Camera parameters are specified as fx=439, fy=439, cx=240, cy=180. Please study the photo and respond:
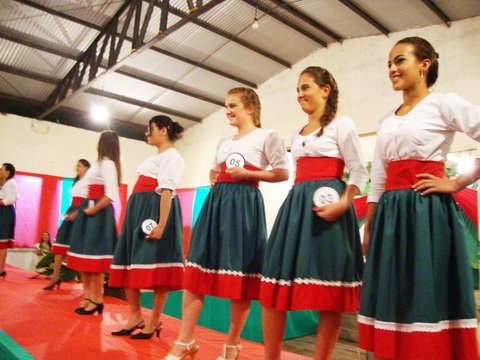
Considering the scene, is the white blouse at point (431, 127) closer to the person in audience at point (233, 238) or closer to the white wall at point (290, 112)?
the person in audience at point (233, 238)

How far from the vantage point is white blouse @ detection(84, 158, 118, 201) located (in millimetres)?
2961

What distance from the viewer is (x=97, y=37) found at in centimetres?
746

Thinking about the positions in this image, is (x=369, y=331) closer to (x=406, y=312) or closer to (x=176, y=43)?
(x=406, y=312)

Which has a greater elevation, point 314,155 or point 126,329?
point 314,155

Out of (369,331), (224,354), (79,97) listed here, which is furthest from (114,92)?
(369,331)

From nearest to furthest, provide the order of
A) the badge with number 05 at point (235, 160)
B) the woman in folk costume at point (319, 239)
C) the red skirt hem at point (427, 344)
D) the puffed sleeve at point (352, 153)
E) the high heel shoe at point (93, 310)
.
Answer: the red skirt hem at point (427, 344) < the woman in folk costume at point (319, 239) < the puffed sleeve at point (352, 153) < the badge with number 05 at point (235, 160) < the high heel shoe at point (93, 310)

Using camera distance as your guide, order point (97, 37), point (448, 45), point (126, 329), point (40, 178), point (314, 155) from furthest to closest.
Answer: point (40, 178)
point (97, 37)
point (448, 45)
point (126, 329)
point (314, 155)

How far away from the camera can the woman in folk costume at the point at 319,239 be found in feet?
4.93

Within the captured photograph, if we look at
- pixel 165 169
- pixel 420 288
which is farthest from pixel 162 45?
pixel 420 288

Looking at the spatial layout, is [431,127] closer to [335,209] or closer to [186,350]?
[335,209]

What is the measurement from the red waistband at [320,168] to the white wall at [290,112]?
416 centimetres

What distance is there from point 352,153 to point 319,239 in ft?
1.12

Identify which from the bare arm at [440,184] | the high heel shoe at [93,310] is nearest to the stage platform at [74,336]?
the high heel shoe at [93,310]

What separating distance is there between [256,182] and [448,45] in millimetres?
5177
